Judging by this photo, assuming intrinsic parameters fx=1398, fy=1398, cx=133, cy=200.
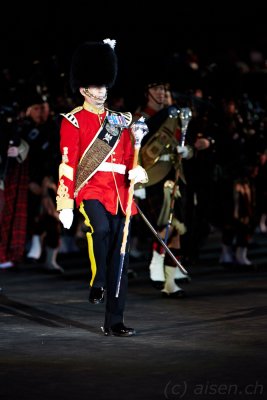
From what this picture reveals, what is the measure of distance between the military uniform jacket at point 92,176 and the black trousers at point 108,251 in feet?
0.26

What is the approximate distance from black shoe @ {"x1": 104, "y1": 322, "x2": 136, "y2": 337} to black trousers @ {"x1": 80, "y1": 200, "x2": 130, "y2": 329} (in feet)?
0.11

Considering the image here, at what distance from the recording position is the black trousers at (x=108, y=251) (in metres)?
10.1

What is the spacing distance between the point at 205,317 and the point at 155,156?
2.33 meters

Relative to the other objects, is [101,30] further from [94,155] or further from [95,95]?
[94,155]

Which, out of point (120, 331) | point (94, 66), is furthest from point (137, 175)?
point (120, 331)

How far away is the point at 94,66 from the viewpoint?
10.5 meters

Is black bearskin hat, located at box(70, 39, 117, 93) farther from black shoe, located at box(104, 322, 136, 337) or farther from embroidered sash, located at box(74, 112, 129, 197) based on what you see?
black shoe, located at box(104, 322, 136, 337)

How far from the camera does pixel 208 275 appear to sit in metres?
14.8

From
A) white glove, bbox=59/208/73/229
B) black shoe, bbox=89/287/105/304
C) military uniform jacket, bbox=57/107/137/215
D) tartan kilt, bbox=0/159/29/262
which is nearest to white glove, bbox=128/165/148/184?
military uniform jacket, bbox=57/107/137/215

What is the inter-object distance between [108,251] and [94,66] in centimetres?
140

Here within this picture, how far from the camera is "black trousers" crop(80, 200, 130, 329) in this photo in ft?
33.1

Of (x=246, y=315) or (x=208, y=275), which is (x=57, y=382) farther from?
(x=208, y=275)

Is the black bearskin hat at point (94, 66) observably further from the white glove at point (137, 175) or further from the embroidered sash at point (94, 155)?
the white glove at point (137, 175)

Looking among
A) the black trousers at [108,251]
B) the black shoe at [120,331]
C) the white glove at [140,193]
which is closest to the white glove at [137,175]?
the black trousers at [108,251]
